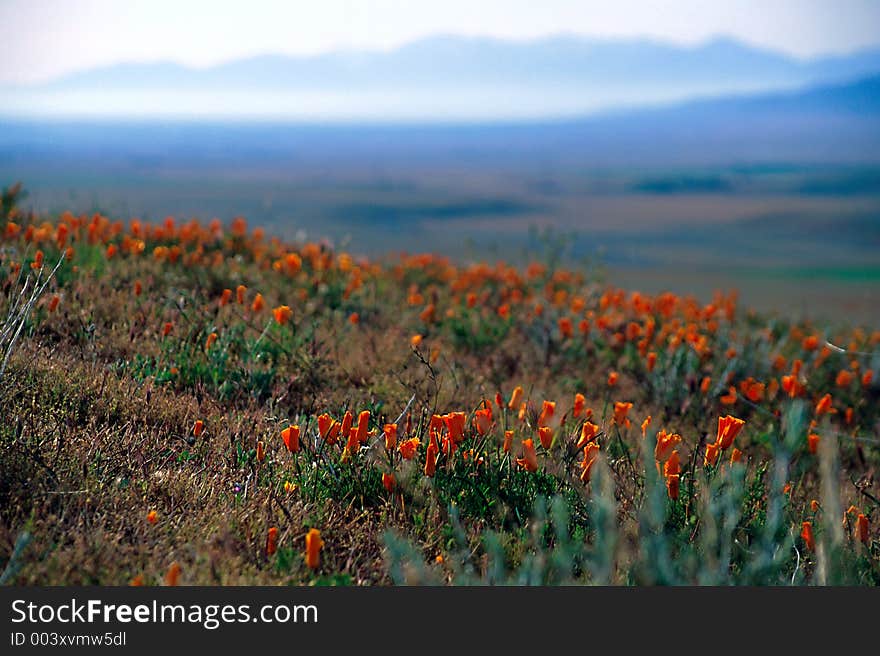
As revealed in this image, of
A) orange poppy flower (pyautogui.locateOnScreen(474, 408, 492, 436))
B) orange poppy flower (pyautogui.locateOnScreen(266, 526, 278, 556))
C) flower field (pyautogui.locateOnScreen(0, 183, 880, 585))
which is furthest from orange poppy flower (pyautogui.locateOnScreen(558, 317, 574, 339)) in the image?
orange poppy flower (pyautogui.locateOnScreen(266, 526, 278, 556))

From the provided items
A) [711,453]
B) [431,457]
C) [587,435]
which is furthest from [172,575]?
[711,453]

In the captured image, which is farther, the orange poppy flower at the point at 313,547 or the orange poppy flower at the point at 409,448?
the orange poppy flower at the point at 409,448

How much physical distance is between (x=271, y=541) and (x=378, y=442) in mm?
844

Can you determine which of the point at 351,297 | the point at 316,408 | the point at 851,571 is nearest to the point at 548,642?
the point at 851,571

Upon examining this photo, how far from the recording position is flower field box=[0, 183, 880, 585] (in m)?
2.56

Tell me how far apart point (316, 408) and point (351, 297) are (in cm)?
196

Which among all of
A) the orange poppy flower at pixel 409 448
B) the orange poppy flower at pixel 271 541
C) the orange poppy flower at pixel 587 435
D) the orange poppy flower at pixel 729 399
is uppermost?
the orange poppy flower at pixel 409 448

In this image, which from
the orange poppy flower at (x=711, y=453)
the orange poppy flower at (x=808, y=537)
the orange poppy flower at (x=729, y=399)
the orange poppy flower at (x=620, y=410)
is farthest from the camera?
the orange poppy flower at (x=729, y=399)

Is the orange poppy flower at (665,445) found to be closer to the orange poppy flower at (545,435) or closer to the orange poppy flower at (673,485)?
the orange poppy flower at (673,485)

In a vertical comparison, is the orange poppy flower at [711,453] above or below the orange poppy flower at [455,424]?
below

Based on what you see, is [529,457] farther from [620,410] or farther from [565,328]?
[565,328]

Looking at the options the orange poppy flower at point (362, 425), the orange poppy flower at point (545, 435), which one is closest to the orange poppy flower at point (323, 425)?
the orange poppy flower at point (362, 425)

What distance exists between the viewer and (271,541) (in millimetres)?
2611

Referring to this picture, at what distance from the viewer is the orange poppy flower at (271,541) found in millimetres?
2588
